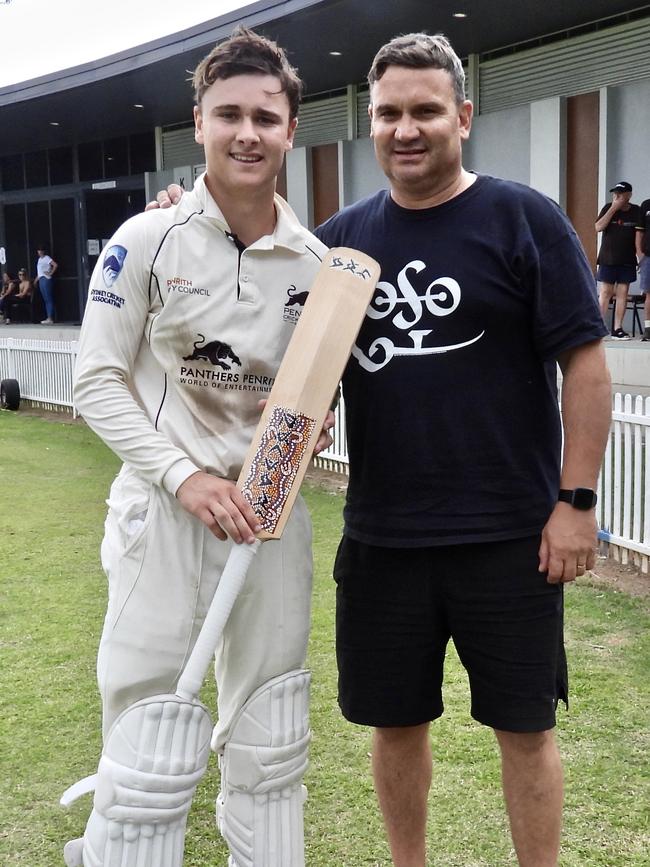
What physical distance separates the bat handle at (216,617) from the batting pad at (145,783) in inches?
2.2

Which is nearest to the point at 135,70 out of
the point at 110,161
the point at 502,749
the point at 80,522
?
the point at 110,161

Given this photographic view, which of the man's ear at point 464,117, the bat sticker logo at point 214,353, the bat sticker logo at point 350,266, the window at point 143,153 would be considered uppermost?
the window at point 143,153

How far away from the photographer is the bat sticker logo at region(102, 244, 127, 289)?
214cm

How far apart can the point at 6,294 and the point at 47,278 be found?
5.65ft

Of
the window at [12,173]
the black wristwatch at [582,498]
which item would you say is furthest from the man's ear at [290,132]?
the window at [12,173]

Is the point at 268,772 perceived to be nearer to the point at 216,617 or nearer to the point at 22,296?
the point at 216,617

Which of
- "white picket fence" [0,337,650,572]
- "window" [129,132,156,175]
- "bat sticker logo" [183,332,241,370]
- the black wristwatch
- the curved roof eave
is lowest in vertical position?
"white picket fence" [0,337,650,572]

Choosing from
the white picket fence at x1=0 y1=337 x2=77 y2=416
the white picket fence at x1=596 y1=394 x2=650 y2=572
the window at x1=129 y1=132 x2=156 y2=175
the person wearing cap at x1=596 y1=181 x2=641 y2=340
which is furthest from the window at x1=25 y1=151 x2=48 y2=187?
the white picket fence at x1=596 y1=394 x2=650 y2=572

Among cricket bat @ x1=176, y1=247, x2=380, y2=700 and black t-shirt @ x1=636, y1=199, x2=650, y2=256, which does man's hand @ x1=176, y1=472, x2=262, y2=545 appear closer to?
cricket bat @ x1=176, y1=247, x2=380, y2=700

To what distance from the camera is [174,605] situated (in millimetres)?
2178

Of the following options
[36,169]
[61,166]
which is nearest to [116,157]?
[61,166]

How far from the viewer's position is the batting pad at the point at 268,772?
223 centimetres

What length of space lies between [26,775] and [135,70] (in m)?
13.6

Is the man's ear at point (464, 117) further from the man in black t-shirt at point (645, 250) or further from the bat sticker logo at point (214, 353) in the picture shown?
the man in black t-shirt at point (645, 250)
